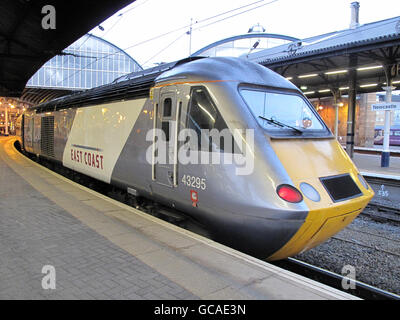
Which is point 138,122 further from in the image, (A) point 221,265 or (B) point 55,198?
(A) point 221,265

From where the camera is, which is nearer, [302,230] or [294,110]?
[302,230]

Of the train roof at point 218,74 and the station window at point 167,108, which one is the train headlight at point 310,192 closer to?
the train roof at point 218,74

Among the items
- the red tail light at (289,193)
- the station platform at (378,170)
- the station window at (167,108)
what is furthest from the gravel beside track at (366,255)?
the station platform at (378,170)

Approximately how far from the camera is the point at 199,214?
4.57 metres

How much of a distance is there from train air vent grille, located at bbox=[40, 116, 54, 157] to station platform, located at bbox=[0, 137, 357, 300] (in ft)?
20.1

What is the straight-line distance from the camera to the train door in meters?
4.96

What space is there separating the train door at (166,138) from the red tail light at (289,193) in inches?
69.4

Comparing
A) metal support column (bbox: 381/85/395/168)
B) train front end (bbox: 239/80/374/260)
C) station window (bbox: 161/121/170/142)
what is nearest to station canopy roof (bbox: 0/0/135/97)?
station window (bbox: 161/121/170/142)

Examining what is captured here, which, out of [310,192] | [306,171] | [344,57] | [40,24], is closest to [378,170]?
[344,57]

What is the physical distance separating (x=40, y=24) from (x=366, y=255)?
34.8 feet

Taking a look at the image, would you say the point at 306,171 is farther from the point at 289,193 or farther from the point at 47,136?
the point at 47,136

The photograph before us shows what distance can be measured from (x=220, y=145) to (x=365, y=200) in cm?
215
